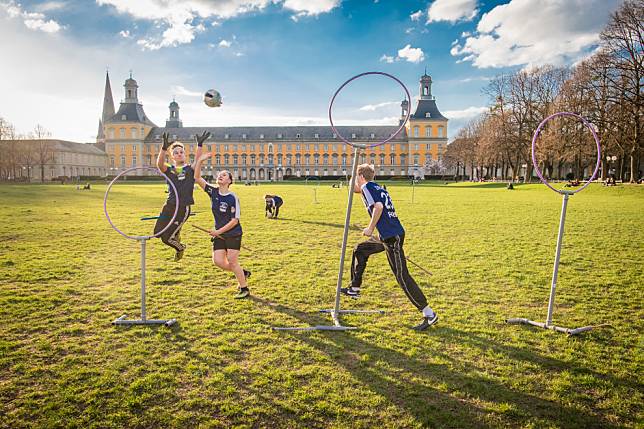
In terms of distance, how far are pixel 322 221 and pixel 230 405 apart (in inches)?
539

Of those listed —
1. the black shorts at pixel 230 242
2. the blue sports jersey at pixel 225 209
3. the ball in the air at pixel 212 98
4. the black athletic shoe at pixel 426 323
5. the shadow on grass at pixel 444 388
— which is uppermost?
the ball in the air at pixel 212 98

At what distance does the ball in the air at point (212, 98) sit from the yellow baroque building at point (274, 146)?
10262 centimetres

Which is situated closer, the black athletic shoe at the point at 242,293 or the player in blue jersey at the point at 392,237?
the player in blue jersey at the point at 392,237

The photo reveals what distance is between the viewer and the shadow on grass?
3.67 meters

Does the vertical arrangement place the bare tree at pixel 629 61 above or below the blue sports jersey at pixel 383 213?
above

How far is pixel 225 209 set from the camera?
6758 mm

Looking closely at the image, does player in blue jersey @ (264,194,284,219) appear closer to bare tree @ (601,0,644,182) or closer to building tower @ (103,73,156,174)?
bare tree @ (601,0,644,182)

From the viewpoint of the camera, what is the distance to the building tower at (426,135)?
106 m

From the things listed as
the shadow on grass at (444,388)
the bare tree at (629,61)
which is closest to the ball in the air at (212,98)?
the shadow on grass at (444,388)

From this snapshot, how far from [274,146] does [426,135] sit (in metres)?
43.1

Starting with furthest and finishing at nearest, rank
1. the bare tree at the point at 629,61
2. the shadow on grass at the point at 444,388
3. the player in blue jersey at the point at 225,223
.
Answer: the bare tree at the point at 629,61, the player in blue jersey at the point at 225,223, the shadow on grass at the point at 444,388

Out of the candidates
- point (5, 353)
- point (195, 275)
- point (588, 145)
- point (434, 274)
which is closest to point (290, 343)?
point (5, 353)

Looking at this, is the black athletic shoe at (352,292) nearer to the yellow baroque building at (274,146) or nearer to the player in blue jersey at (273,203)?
the player in blue jersey at (273,203)

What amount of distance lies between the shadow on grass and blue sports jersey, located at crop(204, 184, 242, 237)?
222cm
